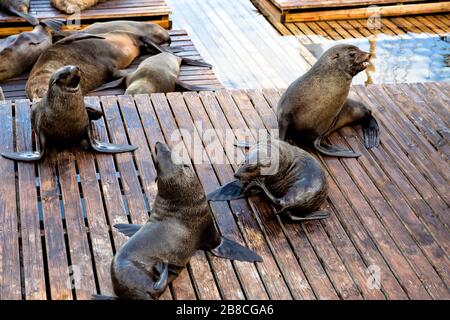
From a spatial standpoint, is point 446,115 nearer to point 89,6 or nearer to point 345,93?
point 345,93

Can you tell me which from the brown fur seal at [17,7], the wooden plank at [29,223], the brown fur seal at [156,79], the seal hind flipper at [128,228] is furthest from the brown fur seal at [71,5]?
the seal hind flipper at [128,228]

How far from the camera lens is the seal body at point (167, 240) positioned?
3041 mm

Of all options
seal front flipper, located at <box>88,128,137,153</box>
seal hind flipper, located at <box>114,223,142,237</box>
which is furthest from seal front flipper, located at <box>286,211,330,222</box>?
seal front flipper, located at <box>88,128,137,153</box>

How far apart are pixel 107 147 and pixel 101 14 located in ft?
13.5

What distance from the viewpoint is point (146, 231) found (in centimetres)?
323

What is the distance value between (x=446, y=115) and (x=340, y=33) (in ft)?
12.0

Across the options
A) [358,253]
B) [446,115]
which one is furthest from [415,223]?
[446,115]

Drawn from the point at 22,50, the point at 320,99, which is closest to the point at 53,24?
the point at 22,50

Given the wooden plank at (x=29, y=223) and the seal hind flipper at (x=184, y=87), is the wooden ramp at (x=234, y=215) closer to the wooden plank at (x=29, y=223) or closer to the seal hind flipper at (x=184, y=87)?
the wooden plank at (x=29, y=223)

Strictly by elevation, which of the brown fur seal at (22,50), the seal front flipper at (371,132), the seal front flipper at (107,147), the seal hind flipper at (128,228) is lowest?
the brown fur seal at (22,50)

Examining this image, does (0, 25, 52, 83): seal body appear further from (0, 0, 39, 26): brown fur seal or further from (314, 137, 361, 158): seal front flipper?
(314, 137, 361, 158): seal front flipper

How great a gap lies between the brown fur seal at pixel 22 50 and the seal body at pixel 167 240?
144 inches

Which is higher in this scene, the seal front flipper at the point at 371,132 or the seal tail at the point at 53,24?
the seal front flipper at the point at 371,132

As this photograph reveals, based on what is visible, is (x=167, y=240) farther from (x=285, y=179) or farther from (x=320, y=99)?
(x=320, y=99)
